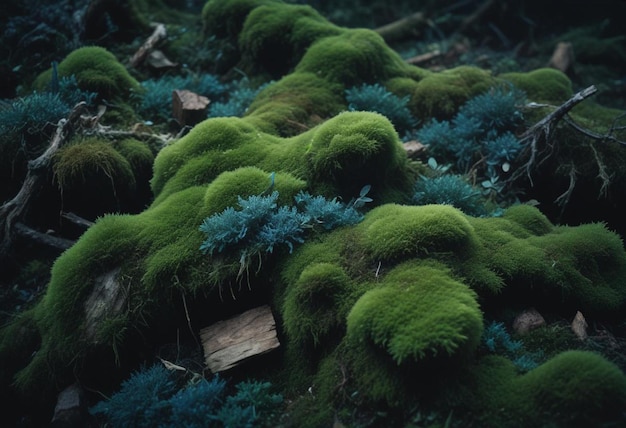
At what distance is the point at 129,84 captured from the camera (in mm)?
7203

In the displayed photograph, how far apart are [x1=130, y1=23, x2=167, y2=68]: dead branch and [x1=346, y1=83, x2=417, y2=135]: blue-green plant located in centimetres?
390

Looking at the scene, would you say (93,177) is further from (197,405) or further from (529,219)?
(529,219)

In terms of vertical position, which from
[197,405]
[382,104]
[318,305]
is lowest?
[197,405]

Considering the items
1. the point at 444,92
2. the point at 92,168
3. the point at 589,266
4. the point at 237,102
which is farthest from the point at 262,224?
the point at 444,92

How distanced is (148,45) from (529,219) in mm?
6946

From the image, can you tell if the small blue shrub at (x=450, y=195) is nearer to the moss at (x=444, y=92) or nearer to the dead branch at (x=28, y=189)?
the moss at (x=444, y=92)

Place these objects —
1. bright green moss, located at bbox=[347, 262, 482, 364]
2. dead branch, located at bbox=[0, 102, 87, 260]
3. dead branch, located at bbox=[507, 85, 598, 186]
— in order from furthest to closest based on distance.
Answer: dead branch, located at bbox=[507, 85, 598, 186] → dead branch, located at bbox=[0, 102, 87, 260] → bright green moss, located at bbox=[347, 262, 482, 364]

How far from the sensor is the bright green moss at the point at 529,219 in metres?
4.78

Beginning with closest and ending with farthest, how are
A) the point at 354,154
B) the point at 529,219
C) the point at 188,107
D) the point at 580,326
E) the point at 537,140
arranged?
1. the point at 580,326
2. the point at 354,154
3. the point at 529,219
4. the point at 537,140
5. the point at 188,107

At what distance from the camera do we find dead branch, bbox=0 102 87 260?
534 centimetres

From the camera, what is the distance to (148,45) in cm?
824

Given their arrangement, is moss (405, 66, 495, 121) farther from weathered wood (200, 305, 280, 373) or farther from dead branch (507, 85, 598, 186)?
weathered wood (200, 305, 280, 373)

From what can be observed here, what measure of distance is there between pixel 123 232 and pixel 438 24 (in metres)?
9.93

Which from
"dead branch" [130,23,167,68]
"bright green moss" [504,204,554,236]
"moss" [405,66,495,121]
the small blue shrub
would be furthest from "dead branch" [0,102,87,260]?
"bright green moss" [504,204,554,236]
